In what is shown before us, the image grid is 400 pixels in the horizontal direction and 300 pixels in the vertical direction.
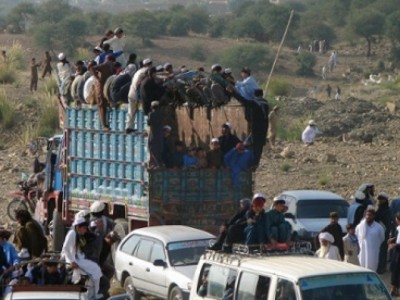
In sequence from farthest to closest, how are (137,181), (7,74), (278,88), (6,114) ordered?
(278,88) → (7,74) → (6,114) → (137,181)

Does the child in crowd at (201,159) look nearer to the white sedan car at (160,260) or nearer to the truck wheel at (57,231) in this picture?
the white sedan car at (160,260)

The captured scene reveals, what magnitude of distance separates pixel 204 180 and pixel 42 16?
70.5m

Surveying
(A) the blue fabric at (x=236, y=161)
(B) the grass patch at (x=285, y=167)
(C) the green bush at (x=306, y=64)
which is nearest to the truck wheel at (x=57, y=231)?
(A) the blue fabric at (x=236, y=161)

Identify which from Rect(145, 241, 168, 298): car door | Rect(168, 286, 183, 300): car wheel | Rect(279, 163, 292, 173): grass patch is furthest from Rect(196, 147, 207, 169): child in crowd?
Rect(279, 163, 292, 173): grass patch

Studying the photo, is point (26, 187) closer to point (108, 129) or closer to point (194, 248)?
point (108, 129)

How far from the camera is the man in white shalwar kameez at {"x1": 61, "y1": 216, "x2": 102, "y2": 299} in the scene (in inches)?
613

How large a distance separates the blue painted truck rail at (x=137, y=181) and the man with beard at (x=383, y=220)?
2.21 meters

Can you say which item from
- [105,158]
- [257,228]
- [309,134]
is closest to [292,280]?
[257,228]

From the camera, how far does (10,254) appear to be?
1585 cm

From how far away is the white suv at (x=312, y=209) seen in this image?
22.9 meters

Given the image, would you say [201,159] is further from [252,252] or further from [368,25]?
[368,25]

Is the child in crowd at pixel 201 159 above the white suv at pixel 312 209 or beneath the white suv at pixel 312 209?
above

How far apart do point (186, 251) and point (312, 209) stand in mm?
5627

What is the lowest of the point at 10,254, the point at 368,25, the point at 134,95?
the point at 10,254
